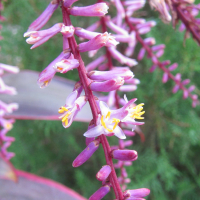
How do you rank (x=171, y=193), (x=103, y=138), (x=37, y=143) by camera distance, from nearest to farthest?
(x=103, y=138)
(x=171, y=193)
(x=37, y=143)

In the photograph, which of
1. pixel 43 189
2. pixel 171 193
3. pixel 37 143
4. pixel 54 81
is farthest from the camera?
pixel 37 143

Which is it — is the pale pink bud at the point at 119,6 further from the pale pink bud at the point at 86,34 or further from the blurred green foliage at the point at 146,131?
the blurred green foliage at the point at 146,131

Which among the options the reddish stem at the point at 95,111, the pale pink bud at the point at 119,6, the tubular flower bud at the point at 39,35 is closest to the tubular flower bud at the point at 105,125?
the reddish stem at the point at 95,111

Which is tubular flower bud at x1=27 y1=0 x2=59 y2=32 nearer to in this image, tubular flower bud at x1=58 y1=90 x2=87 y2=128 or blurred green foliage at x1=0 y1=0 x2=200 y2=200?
tubular flower bud at x1=58 y1=90 x2=87 y2=128

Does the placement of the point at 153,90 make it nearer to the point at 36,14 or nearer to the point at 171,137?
the point at 171,137

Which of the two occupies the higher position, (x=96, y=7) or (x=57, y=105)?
(x=96, y=7)

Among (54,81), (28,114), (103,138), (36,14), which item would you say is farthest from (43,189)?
(36,14)

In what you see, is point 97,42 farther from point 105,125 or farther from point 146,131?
point 146,131
